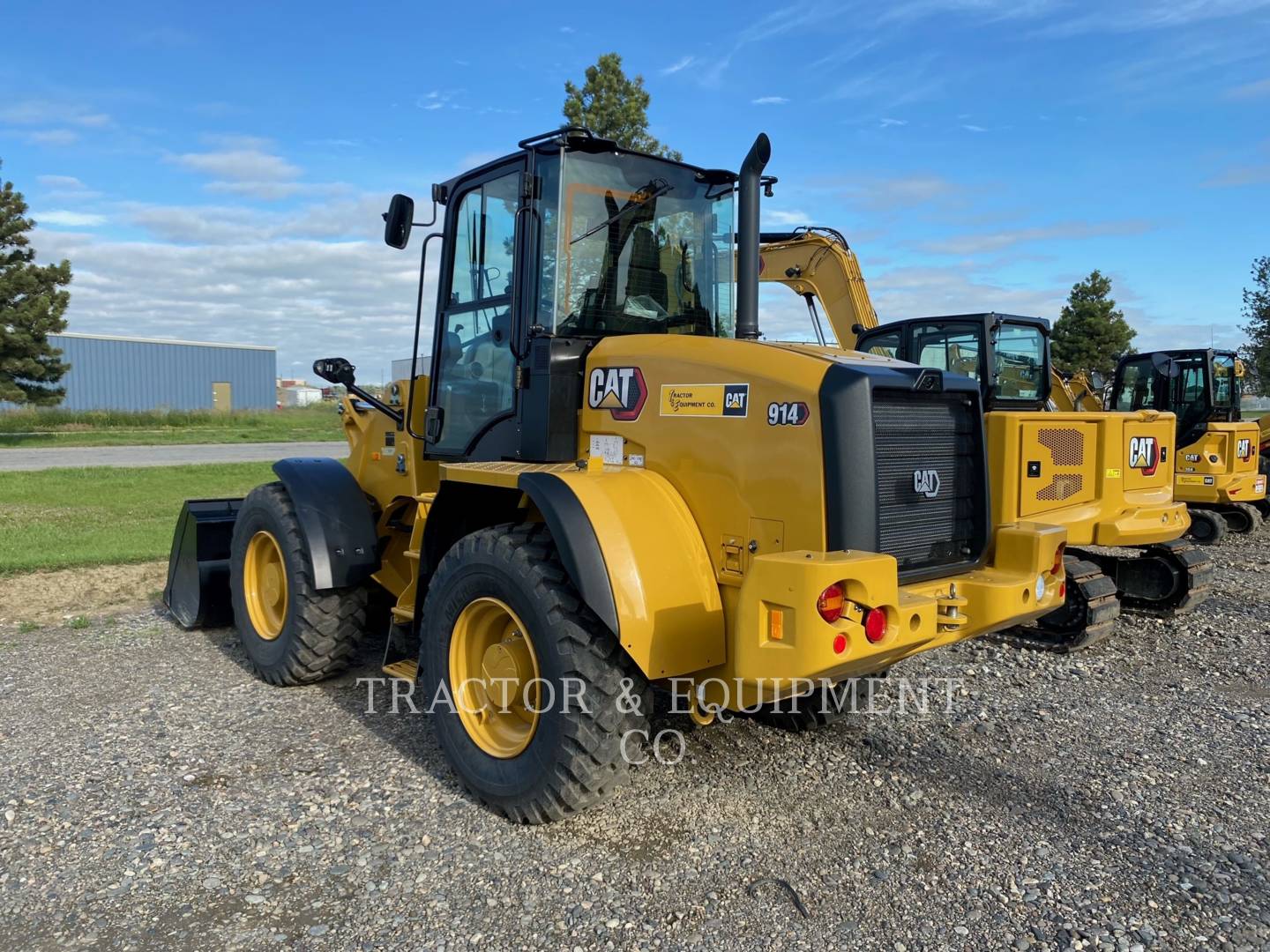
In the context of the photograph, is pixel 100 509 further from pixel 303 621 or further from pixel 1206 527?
pixel 1206 527

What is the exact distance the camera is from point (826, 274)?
→ 1173 cm

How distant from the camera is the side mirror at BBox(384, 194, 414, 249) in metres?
4.90

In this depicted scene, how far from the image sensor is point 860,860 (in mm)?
3602

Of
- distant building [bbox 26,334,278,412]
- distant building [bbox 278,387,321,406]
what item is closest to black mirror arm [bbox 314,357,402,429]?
distant building [bbox 26,334,278,412]

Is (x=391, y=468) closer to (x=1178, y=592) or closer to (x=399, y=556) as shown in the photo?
(x=399, y=556)

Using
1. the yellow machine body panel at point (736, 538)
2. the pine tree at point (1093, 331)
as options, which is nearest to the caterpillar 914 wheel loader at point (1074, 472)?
the yellow machine body panel at point (736, 538)

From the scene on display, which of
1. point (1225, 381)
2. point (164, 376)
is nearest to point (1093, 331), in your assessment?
point (1225, 381)

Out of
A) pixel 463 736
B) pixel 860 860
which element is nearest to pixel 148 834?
pixel 463 736

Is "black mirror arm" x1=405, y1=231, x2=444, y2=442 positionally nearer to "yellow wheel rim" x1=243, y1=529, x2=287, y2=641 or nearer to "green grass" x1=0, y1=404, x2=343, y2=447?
"yellow wheel rim" x1=243, y1=529, x2=287, y2=641

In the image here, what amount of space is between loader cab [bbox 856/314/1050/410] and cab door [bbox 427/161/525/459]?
17.2 ft

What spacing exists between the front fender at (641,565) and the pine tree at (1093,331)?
94.2ft

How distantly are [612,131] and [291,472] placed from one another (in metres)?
8.94

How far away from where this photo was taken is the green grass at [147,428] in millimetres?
30156

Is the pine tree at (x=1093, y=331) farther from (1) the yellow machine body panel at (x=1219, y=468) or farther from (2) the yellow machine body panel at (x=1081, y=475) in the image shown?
(2) the yellow machine body panel at (x=1081, y=475)
